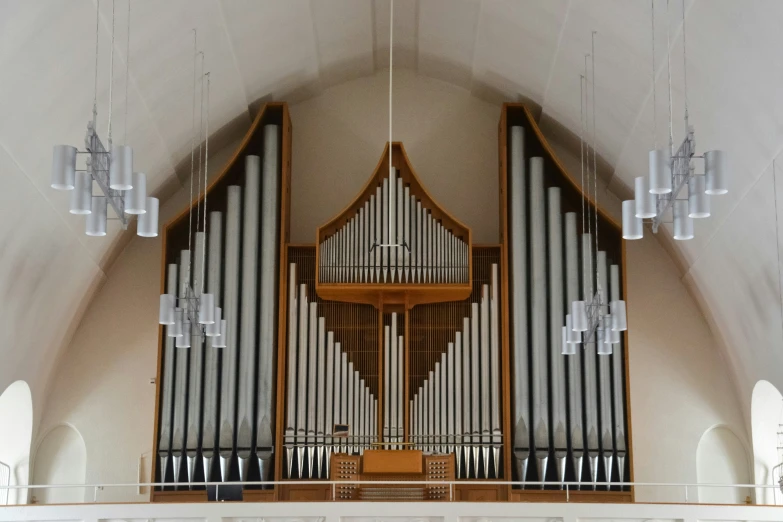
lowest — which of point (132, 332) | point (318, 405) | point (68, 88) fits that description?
point (318, 405)

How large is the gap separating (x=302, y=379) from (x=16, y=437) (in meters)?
3.82

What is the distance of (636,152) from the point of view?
14523 mm

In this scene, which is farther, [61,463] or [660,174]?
[61,463]

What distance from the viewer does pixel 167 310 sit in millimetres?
12562

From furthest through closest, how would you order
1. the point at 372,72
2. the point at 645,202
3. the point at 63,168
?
the point at 372,72 → the point at 645,202 → the point at 63,168

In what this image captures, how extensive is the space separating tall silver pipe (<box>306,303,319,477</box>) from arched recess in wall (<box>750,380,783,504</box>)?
5588mm

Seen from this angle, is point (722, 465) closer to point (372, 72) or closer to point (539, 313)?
point (539, 313)

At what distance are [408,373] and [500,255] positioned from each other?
1.99 meters

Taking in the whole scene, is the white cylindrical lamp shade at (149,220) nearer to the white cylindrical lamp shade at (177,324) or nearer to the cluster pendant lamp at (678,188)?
the white cylindrical lamp shade at (177,324)

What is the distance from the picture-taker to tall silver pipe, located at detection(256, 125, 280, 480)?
14.5 metres

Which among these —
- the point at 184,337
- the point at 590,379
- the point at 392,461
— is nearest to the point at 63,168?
the point at 184,337

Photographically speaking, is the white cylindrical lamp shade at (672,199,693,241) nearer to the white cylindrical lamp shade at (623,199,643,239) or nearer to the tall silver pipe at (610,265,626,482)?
the white cylindrical lamp shade at (623,199,643,239)

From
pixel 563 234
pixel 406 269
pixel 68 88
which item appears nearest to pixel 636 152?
pixel 563 234

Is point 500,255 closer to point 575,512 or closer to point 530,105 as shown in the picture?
point 530,105
